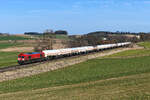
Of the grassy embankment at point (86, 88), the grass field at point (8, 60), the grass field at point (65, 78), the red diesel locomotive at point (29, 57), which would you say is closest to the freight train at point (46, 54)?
the red diesel locomotive at point (29, 57)

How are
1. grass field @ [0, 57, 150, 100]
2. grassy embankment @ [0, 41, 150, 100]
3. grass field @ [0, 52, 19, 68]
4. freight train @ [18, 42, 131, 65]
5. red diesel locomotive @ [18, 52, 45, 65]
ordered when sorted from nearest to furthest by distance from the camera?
grassy embankment @ [0, 41, 150, 100] → grass field @ [0, 57, 150, 100] → red diesel locomotive @ [18, 52, 45, 65] → freight train @ [18, 42, 131, 65] → grass field @ [0, 52, 19, 68]

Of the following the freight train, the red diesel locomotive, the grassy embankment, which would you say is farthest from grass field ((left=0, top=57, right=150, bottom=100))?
the freight train

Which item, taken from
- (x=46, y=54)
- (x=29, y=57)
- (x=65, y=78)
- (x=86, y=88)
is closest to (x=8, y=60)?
(x=46, y=54)

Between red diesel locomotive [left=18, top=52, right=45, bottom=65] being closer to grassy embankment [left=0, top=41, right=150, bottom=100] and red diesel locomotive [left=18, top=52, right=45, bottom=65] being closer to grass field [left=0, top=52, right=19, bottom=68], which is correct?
grass field [left=0, top=52, right=19, bottom=68]

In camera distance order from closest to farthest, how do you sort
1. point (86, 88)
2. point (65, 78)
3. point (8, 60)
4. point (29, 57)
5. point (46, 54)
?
1. point (86, 88)
2. point (65, 78)
3. point (29, 57)
4. point (46, 54)
5. point (8, 60)

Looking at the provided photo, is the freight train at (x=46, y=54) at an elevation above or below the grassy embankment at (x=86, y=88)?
above

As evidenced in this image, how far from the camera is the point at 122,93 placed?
55.1 ft

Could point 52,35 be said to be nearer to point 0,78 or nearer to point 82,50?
point 82,50

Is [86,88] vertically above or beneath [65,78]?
above

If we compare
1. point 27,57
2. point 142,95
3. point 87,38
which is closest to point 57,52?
point 27,57

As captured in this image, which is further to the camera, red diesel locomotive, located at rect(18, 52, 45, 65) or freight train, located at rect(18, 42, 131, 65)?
freight train, located at rect(18, 42, 131, 65)

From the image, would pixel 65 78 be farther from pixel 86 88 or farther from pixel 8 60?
pixel 8 60

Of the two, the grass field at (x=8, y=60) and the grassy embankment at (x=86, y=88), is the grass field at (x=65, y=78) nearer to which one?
the grassy embankment at (x=86, y=88)

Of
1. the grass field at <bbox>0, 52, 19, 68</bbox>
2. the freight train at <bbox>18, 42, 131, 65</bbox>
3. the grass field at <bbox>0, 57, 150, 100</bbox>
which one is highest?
the freight train at <bbox>18, 42, 131, 65</bbox>
